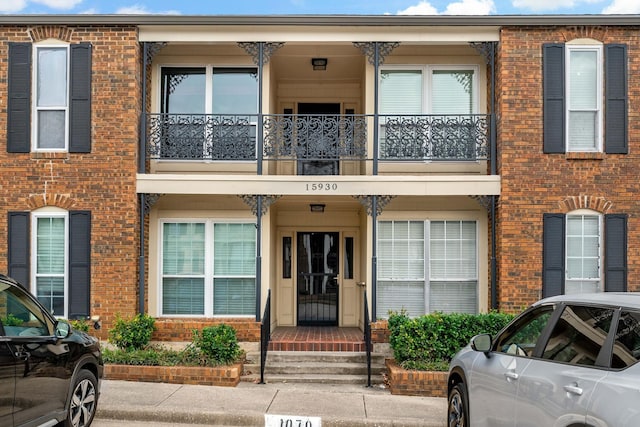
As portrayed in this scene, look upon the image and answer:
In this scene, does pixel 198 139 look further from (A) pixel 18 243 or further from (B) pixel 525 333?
(B) pixel 525 333

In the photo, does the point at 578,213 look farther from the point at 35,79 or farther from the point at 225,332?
the point at 35,79

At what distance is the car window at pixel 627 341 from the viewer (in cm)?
390

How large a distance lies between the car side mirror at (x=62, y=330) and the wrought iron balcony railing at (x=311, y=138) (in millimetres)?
5722

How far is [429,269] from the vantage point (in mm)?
11914

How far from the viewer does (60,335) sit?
612cm

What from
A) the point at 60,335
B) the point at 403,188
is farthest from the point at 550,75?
the point at 60,335

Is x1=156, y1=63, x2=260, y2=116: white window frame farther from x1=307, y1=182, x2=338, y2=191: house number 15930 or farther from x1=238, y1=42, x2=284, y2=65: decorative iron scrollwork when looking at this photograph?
x1=307, y1=182, x2=338, y2=191: house number 15930

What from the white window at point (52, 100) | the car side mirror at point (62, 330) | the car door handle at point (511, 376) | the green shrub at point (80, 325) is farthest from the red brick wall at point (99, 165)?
the car door handle at point (511, 376)

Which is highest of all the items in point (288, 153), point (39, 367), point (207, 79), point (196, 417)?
point (207, 79)

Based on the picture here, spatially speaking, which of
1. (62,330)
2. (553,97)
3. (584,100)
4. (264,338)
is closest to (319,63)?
(553,97)

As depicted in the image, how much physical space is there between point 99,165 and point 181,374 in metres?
4.21

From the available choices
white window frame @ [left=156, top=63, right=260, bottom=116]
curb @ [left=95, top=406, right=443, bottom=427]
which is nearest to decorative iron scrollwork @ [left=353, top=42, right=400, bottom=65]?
white window frame @ [left=156, top=63, right=260, bottom=116]

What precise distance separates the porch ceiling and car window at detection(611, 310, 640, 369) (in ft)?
23.9

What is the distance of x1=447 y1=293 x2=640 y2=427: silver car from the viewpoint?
3.90 meters
